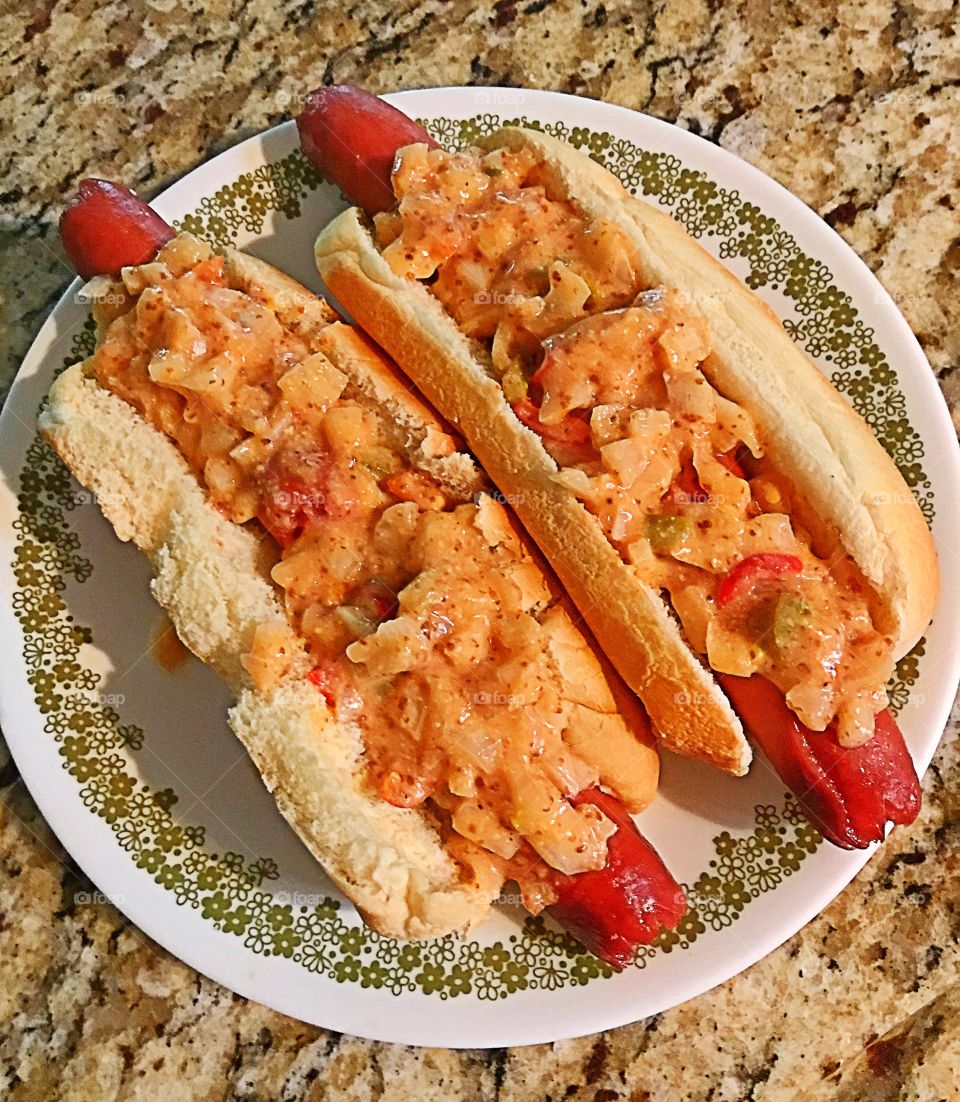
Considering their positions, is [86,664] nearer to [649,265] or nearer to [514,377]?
[514,377]

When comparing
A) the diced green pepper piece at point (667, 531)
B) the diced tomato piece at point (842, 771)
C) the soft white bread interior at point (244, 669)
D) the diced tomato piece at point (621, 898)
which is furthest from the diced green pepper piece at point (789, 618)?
the soft white bread interior at point (244, 669)
